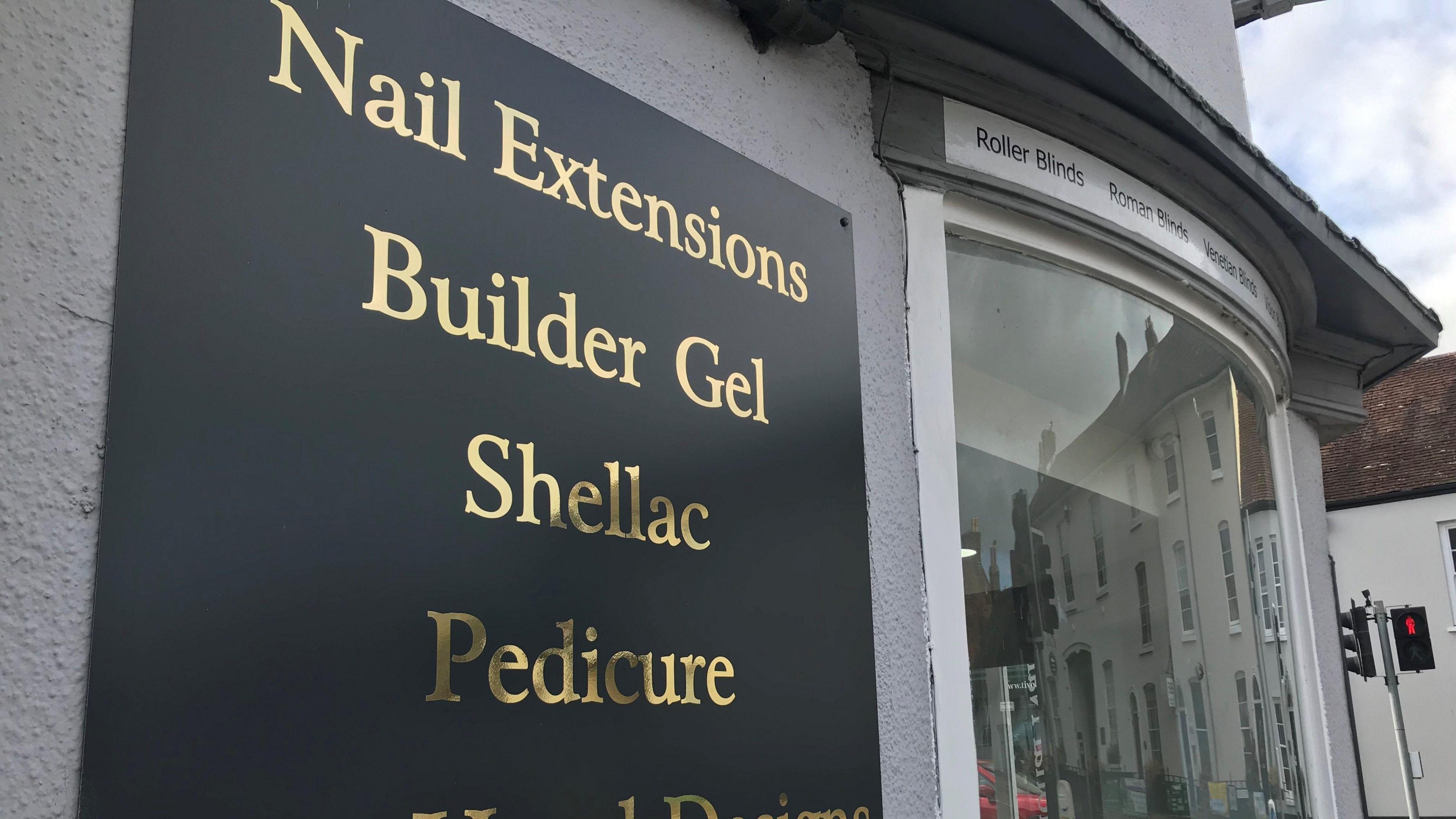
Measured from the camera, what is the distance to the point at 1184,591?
4227 millimetres

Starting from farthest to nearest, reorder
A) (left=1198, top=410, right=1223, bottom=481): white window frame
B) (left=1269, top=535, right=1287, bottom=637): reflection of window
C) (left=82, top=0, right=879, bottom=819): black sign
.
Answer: (left=1269, top=535, right=1287, bottom=637): reflection of window → (left=1198, top=410, right=1223, bottom=481): white window frame → (left=82, top=0, right=879, bottom=819): black sign

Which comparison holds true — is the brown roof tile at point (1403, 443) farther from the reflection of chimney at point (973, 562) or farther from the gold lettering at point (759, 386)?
the gold lettering at point (759, 386)

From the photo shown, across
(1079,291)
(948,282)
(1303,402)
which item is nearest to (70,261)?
(948,282)

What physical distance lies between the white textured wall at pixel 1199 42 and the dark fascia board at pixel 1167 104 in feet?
1.85

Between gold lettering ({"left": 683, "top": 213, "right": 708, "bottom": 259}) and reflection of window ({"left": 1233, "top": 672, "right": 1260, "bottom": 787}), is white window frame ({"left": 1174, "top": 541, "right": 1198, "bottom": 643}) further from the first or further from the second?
gold lettering ({"left": 683, "top": 213, "right": 708, "bottom": 259})

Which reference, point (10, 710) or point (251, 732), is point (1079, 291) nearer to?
point (251, 732)

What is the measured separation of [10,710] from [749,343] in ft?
5.14

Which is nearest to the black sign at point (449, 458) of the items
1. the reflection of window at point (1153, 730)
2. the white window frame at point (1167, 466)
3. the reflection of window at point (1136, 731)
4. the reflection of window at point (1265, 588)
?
the reflection of window at point (1136, 731)

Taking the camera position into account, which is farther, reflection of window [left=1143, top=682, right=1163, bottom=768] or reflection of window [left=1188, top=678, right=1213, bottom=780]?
reflection of window [left=1188, top=678, right=1213, bottom=780]

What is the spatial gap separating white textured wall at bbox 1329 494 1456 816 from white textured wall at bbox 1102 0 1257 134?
18.2m

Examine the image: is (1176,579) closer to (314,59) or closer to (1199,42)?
(1199,42)

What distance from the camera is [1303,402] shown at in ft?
20.0

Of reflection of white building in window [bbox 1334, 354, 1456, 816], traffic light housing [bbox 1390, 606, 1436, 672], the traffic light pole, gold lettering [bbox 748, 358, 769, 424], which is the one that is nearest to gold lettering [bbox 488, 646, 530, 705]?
gold lettering [bbox 748, 358, 769, 424]

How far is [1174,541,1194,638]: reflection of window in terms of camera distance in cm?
419
